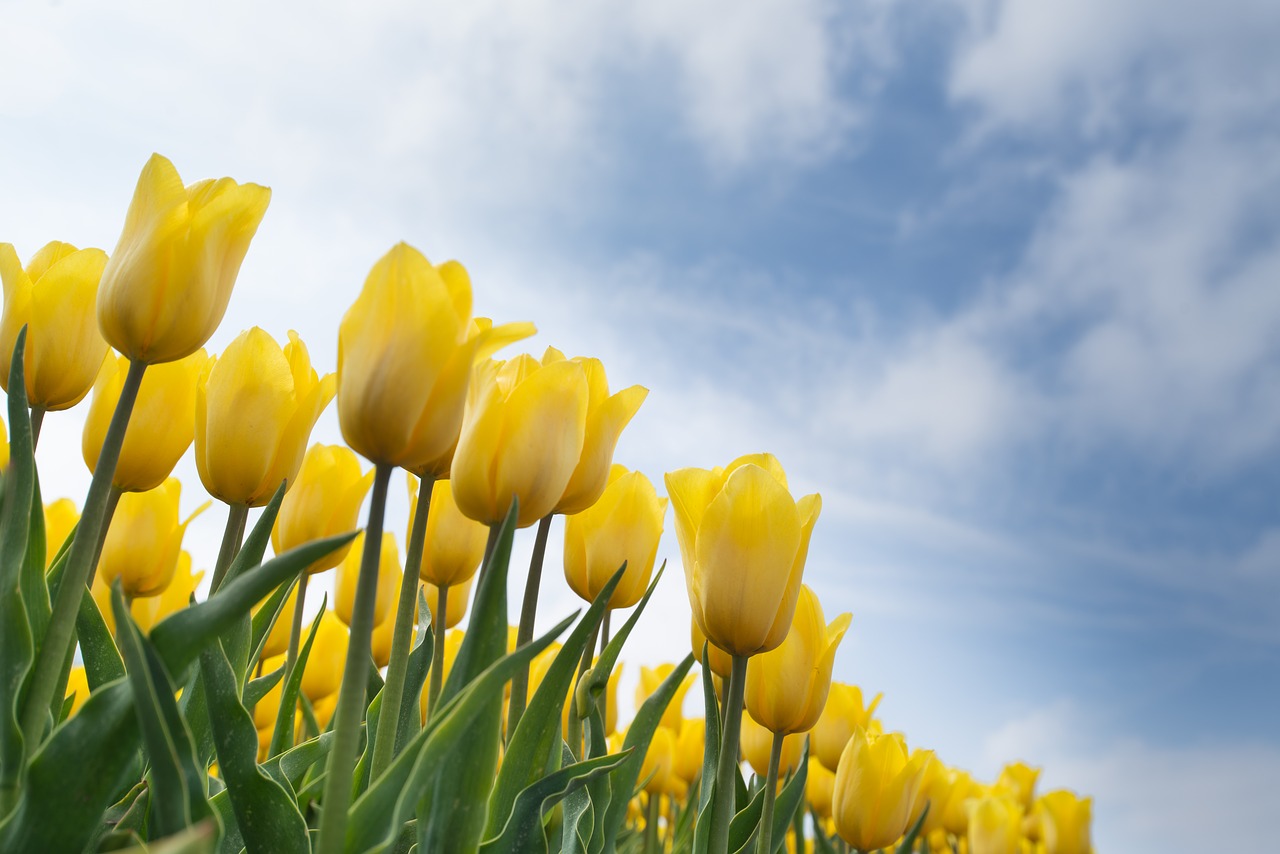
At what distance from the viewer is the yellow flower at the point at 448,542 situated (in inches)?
79.2

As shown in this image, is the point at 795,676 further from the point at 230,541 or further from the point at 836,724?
the point at 836,724

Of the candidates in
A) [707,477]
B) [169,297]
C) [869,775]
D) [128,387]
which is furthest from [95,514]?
[869,775]

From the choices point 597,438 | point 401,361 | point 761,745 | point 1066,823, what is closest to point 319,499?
point 597,438

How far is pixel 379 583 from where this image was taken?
2666 millimetres

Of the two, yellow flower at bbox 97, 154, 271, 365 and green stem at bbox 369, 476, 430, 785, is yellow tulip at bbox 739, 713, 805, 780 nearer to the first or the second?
green stem at bbox 369, 476, 430, 785

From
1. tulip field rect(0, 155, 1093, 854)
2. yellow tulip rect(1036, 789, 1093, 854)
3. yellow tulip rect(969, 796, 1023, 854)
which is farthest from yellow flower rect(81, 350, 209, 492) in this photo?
yellow tulip rect(1036, 789, 1093, 854)

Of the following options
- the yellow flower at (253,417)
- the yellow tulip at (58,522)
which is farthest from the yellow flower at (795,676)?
the yellow tulip at (58,522)

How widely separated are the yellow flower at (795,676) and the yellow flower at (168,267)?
1164 millimetres

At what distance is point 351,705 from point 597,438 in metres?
0.68

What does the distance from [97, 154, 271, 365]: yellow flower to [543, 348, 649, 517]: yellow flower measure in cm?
53

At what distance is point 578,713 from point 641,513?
41 centimetres

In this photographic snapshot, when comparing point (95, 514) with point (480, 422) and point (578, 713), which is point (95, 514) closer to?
point (480, 422)

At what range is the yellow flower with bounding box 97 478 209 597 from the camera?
7.25 ft

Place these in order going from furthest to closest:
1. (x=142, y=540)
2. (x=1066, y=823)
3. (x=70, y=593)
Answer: (x=1066, y=823) → (x=142, y=540) → (x=70, y=593)
